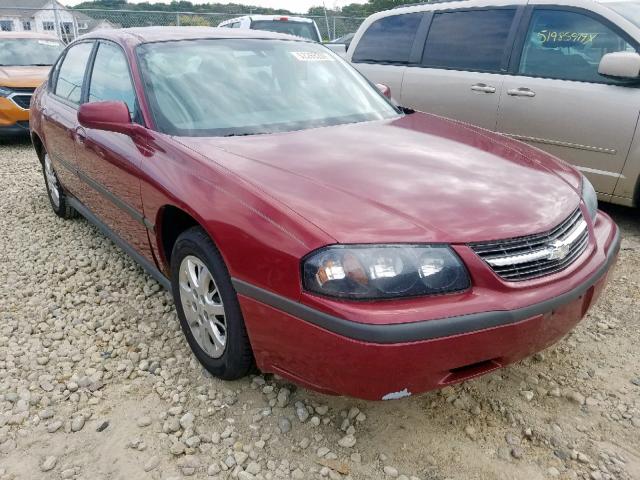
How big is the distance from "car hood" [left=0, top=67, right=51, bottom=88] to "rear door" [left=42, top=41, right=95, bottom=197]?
Answer: 151 inches

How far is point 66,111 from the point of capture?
374 cm

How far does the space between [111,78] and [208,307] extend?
66.3 inches

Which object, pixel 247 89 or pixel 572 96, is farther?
pixel 572 96

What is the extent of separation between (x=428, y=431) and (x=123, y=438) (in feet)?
3.91

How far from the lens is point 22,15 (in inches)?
1596

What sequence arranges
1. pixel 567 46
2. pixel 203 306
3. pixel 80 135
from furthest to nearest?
pixel 567 46
pixel 80 135
pixel 203 306

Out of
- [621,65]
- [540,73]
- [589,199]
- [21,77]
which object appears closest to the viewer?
[589,199]

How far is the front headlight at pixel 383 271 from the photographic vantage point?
1.72 m

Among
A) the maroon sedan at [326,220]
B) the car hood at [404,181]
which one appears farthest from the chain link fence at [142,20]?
the car hood at [404,181]

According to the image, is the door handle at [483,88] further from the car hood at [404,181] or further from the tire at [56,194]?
the tire at [56,194]

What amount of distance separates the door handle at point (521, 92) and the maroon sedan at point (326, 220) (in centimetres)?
168

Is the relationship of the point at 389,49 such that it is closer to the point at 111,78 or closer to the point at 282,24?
the point at 111,78

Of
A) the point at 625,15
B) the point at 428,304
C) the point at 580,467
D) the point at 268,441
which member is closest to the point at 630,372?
the point at 580,467

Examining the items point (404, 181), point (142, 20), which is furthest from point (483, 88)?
point (142, 20)
